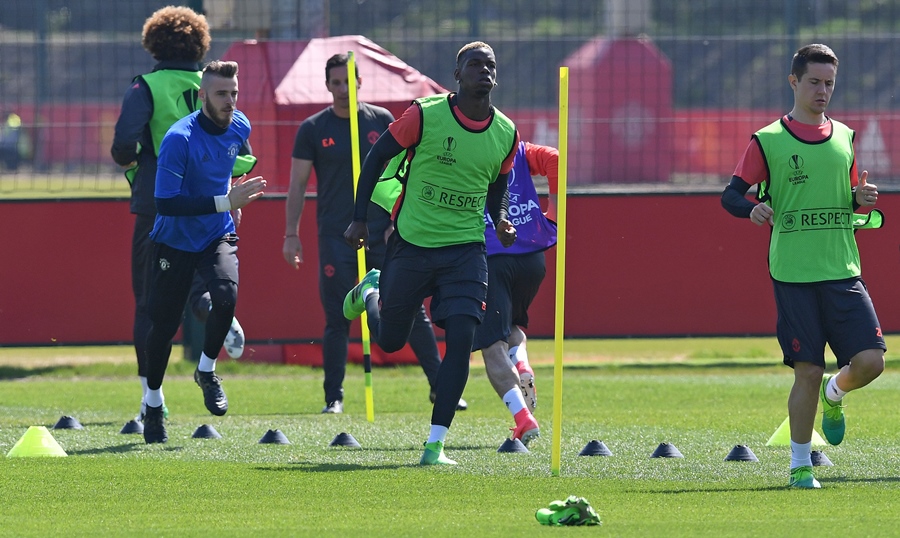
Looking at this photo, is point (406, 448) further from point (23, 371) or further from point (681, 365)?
point (23, 371)

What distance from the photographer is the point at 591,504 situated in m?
5.97

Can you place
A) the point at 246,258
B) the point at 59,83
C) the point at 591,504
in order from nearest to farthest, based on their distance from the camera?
1. the point at 591,504
2. the point at 246,258
3. the point at 59,83

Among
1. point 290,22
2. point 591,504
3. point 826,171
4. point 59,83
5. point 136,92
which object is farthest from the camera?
point 59,83

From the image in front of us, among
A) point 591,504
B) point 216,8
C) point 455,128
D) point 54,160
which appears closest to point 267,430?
point 455,128

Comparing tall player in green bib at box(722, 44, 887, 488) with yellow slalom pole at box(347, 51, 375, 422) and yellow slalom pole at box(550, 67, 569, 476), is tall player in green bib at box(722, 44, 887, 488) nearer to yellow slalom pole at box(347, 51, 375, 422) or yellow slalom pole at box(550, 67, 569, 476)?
yellow slalom pole at box(550, 67, 569, 476)

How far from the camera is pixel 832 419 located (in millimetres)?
7355

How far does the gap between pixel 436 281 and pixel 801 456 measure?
6.21 feet

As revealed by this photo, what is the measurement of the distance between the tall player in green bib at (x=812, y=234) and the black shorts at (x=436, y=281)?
124 cm

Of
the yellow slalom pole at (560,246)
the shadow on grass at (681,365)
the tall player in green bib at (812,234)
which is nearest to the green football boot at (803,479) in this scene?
the tall player in green bib at (812,234)

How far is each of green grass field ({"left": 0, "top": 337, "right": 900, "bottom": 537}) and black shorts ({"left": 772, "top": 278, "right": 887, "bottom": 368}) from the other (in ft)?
1.90

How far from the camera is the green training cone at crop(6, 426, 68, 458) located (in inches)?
303

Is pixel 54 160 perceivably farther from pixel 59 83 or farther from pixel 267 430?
pixel 267 430

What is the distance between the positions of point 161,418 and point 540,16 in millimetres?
15031

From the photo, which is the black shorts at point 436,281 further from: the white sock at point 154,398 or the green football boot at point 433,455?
the white sock at point 154,398
